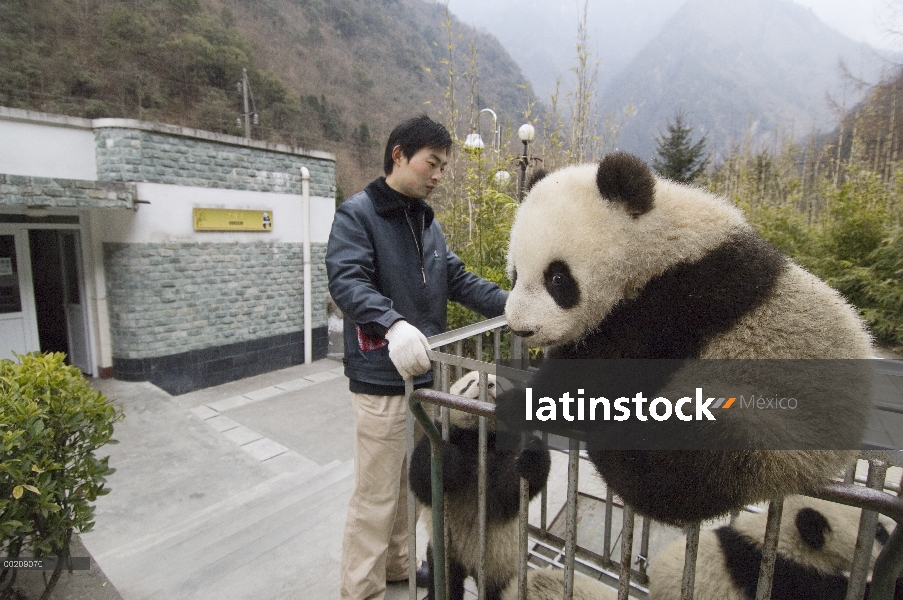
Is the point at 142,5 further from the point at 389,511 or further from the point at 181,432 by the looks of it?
the point at 389,511

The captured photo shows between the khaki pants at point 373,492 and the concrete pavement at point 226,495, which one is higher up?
the khaki pants at point 373,492

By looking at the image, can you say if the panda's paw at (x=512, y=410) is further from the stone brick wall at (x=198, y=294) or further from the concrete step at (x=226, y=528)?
the stone brick wall at (x=198, y=294)

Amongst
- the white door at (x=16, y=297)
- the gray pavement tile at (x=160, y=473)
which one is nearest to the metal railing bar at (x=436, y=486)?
the gray pavement tile at (x=160, y=473)

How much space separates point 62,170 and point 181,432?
3.45m

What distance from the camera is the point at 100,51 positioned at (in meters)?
13.7

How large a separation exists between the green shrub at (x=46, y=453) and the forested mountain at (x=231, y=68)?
446cm

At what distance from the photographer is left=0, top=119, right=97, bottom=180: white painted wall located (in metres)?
5.10

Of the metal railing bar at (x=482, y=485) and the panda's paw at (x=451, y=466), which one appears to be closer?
the metal railing bar at (x=482, y=485)

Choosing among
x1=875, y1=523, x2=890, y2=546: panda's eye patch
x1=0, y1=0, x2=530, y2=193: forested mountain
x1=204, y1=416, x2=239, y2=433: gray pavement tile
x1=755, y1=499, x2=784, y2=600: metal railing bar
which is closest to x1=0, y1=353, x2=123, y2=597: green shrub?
x1=755, y1=499, x2=784, y2=600: metal railing bar

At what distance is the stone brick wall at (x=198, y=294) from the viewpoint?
596 cm

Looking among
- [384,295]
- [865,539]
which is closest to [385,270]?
[384,295]

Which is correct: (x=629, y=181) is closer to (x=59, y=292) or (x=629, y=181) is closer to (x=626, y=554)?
(x=626, y=554)

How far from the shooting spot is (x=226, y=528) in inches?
121

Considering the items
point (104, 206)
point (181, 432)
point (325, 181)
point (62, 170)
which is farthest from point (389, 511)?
point (325, 181)
